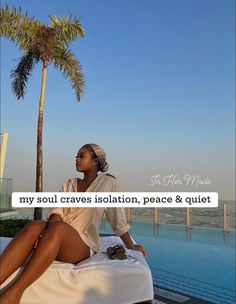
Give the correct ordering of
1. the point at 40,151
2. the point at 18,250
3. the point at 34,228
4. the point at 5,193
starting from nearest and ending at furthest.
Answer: the point at 18,250, the point at 34,228, the point at 40,151, the point at 5,193

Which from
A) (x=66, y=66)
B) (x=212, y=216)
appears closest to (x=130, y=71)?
(x=66, y=66)

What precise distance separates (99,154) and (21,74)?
8305 millimetres

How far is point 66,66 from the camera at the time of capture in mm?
10570

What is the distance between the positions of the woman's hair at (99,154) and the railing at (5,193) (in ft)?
36.0

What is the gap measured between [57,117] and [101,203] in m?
13.0

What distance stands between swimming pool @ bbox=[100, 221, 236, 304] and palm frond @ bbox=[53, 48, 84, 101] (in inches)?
180

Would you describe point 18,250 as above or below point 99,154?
below

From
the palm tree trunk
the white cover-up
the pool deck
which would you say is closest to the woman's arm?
the white cover-up

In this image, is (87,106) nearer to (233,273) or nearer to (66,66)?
(66,66)

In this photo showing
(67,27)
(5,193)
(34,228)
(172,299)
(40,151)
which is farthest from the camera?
(5,193)

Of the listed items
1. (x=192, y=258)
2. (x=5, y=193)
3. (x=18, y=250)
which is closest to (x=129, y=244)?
(x=18, y=250)

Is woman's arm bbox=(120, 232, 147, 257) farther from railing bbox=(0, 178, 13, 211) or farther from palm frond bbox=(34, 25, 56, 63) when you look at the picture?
railing bbox=(0, 178, 13, 211)

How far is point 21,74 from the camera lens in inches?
410

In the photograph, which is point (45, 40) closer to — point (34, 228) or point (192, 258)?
point (192, 258)
